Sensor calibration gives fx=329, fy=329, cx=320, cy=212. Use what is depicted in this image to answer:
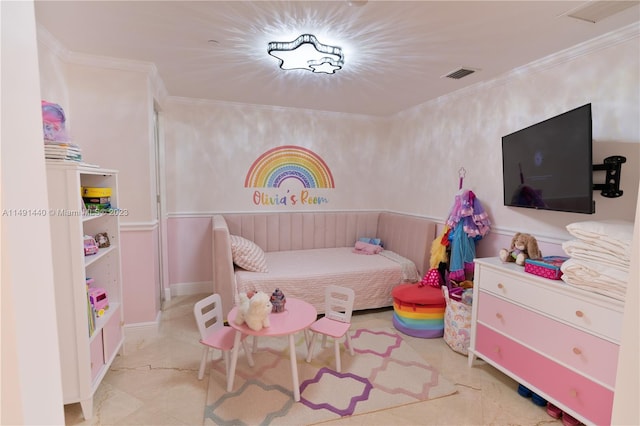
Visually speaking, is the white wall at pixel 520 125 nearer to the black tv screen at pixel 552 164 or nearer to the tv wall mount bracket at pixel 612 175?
the tv wall mount bracket at pixel 612 175

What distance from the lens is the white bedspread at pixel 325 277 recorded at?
304cm

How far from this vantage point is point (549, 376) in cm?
187

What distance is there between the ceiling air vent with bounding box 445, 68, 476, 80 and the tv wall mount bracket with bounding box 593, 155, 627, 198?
1.18m

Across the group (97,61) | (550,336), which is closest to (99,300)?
(97,61)

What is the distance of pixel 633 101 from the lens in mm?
1951

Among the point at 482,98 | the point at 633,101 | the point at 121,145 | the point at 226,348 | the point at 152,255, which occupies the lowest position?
the point at 226,348

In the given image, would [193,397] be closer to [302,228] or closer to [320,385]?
[320,385]

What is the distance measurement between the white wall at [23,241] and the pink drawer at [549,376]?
7.24ft

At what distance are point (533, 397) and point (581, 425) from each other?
25cm

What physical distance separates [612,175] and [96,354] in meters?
3.31

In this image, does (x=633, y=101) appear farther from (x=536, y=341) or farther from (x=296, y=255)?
(x=296, y=255)

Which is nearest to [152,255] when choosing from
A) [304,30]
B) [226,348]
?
[226,348]

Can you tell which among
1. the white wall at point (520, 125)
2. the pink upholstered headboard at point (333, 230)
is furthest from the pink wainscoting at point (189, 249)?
Answer: the white wall at point (520, 125)

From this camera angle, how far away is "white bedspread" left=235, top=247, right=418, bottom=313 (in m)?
3.04
